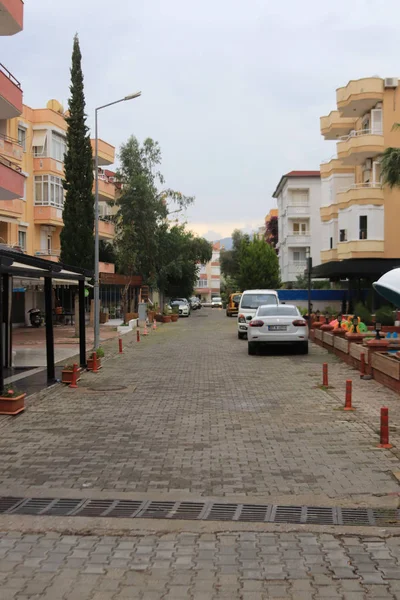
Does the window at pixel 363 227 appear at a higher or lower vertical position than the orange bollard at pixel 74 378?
higher

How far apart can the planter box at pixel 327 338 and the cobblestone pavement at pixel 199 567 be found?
50.2ft

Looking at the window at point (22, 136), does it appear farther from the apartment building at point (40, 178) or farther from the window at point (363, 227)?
the window at point (363, 227)

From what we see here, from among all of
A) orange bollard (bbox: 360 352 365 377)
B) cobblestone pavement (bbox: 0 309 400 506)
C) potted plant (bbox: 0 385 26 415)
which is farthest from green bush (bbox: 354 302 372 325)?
potted plant (bbox: 0 385 26 415)

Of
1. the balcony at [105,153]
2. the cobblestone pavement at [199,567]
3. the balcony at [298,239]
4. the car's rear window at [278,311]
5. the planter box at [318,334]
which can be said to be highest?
the balcony at [105,153]

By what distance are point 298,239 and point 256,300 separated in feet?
117

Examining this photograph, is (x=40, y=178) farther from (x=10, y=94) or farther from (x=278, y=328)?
(x=278, y=328)

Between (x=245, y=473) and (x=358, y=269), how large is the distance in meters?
26.8

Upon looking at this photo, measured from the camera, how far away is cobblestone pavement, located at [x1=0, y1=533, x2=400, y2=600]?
163 inches

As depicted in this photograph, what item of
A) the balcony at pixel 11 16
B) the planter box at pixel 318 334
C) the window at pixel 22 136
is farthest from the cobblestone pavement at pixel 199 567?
the window at pixel 22 136

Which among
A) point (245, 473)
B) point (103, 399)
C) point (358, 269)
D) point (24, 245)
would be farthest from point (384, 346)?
point (24, 245)

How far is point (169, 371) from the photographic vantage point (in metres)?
16.1

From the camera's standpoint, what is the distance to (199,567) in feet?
14.8

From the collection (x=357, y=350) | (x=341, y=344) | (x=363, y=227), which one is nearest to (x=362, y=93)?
(x=363, y=227)

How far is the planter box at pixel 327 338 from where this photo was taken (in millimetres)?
20250
